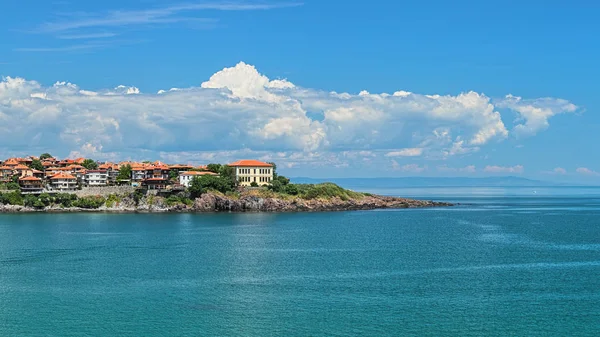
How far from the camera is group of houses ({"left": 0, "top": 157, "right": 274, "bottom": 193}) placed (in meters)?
147

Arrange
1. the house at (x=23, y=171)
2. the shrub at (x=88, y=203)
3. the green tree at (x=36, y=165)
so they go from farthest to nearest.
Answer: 1. the green tree at (x=36, y=165)
2. the house at (x=23, y=171)
3. the shrub at (x=88, y=203)

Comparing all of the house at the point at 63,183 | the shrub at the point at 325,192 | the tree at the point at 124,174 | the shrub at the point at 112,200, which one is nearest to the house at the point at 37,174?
the house at the point at 63,183

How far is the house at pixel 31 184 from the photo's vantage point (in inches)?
5728

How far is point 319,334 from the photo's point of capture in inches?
1492

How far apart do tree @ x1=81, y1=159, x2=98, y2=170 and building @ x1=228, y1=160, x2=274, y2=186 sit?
159 ft

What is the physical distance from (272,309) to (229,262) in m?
Answer: 20.9

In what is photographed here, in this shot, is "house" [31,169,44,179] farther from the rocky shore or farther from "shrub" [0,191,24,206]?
the rocky shore

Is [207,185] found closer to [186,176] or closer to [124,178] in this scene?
[186,176]

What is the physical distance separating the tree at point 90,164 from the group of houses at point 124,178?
369 inches

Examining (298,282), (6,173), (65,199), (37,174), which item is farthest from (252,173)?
(298,282)

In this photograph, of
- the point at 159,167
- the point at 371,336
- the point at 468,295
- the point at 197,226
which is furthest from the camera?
the point at 159,167

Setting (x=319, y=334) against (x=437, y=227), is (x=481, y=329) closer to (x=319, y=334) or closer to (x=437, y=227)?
(x=319, y=334)

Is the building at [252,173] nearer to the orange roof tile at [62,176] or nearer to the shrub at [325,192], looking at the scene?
the shrub at [325,192]

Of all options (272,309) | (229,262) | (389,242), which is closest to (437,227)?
(389,242)
